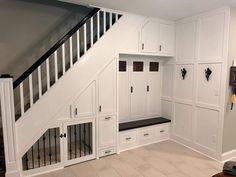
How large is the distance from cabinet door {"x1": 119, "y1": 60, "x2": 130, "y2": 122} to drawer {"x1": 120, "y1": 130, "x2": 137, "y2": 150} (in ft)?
1.44

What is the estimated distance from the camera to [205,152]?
3.36 metres

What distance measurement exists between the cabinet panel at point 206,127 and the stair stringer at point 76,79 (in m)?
1.85

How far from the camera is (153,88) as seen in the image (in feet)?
14.1

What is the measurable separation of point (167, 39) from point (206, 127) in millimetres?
2010

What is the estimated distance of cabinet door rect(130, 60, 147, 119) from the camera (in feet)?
13.2

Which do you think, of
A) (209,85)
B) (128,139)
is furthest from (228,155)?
(128,139)

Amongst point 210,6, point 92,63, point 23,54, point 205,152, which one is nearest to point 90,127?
point 92,63

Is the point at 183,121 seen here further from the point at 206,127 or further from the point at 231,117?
the point at 231,117

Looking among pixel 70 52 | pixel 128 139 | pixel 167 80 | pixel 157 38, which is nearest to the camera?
pixel 70 52

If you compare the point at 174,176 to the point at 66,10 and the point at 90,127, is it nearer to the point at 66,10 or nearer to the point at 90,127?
the point at 90,127

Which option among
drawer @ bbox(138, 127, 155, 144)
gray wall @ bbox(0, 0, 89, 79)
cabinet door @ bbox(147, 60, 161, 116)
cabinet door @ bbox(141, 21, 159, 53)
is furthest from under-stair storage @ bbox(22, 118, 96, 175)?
cabinet door @ bbox(141, 21, 159, 53)

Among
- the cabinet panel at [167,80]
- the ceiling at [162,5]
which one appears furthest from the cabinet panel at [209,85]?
the ceiling at [162,5]

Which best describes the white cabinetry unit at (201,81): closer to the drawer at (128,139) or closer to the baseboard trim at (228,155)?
the baseboard trim at (228,155)

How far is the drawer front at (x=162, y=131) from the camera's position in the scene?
398cm
